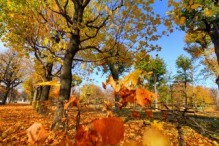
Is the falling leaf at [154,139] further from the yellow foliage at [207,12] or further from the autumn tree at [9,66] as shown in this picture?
the autumn tree at [9,66]

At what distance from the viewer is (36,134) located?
1.64 feet

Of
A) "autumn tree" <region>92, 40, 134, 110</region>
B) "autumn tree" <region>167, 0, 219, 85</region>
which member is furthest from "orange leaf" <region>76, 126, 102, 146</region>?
"autumn tree" <region>167, 0, 219, 85</region>

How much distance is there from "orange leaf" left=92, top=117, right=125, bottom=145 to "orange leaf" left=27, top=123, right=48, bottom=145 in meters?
0.22

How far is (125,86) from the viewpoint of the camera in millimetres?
816

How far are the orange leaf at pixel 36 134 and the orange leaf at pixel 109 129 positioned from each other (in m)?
0.22

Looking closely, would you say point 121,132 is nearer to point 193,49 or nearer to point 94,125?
point 94,125

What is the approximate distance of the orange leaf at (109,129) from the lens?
44 centimetres

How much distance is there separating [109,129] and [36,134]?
0.29 metres

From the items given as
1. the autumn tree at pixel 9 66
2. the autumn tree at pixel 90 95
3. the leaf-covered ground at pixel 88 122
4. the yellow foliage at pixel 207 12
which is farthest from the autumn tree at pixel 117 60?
the autumn tree at pixel 9 66

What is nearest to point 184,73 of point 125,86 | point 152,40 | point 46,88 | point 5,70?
point 152,40

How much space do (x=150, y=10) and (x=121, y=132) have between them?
6.87m

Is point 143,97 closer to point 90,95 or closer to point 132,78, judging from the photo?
point 132,78

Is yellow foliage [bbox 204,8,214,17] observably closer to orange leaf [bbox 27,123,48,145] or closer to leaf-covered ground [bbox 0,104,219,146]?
leaf-covered ground [bbox 0,104,219,146]

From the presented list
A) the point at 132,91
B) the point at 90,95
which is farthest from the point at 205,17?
the point at 90,95
